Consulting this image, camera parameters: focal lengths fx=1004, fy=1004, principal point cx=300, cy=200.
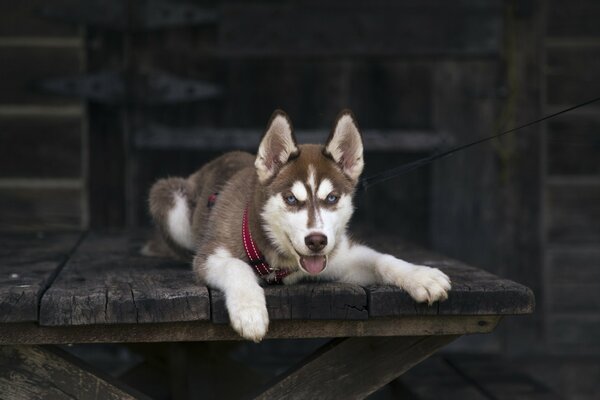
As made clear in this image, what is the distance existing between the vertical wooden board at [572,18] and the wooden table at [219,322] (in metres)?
2.65

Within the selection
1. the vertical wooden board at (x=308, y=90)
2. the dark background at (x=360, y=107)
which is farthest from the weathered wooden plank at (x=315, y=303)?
the vertical wooden board at (x=308, y=90)

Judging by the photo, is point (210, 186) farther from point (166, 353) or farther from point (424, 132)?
point (424, 132)

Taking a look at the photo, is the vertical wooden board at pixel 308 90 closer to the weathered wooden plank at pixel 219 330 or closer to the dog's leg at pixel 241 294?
the dog's leg at pixel 241 294

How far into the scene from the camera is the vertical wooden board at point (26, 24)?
575 cm

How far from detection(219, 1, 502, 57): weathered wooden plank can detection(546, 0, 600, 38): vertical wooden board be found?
313 mm

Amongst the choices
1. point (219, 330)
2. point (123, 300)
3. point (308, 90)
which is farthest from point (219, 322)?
point (308, 90)

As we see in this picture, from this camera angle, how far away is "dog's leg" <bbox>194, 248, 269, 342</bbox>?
9.92ft

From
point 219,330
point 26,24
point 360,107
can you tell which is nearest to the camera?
point 219,330

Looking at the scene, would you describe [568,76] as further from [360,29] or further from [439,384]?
[439,384]

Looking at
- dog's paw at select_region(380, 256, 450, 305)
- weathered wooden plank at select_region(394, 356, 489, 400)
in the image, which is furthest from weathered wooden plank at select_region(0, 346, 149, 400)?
weathered wooden plank at select_region(394, 356, 489, 400)

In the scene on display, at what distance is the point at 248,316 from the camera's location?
303 centimetres

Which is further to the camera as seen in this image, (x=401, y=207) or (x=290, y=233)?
(x=401, y=207)

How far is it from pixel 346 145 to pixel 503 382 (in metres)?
1.57

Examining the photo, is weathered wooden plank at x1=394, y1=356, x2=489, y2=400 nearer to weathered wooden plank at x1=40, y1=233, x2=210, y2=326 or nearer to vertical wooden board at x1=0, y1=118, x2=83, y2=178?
weathered wooden plank at x1=40, y1=233, x2=210, y2=326
